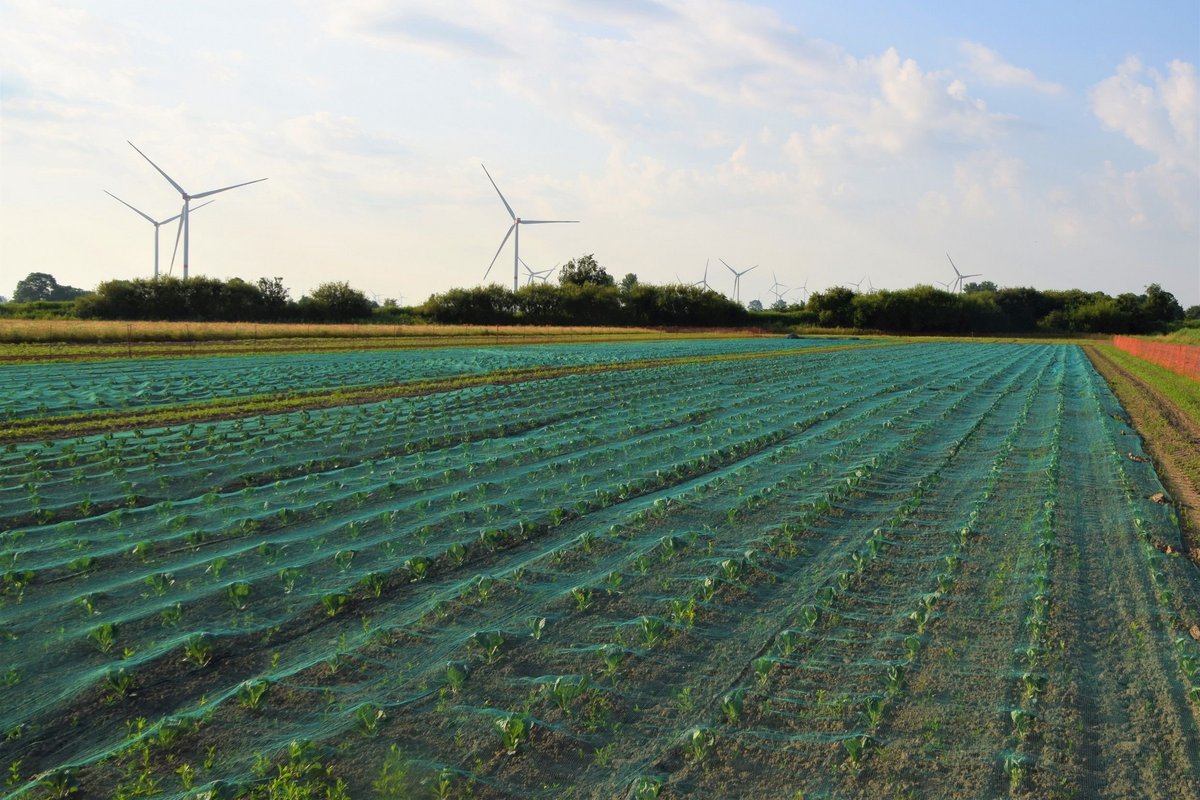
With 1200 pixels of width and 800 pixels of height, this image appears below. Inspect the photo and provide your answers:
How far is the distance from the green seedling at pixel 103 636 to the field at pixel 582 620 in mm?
29

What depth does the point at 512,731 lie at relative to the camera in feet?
18.3

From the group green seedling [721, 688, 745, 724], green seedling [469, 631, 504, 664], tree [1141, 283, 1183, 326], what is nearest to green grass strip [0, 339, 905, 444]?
green seedling [469, 631, 504, 664]

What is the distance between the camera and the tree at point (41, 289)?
441 ft

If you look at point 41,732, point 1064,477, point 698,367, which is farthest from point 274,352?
point 41,732

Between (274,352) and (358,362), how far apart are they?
23.7 feet

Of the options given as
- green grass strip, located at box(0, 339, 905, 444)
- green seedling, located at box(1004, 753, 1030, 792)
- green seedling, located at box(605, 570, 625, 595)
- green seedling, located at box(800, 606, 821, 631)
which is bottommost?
green seedling, located at box(1004, 753, 1030, 792)

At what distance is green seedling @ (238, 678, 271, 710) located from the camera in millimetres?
5906

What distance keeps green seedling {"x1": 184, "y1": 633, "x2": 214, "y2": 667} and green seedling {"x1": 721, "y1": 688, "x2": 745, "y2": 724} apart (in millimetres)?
3745

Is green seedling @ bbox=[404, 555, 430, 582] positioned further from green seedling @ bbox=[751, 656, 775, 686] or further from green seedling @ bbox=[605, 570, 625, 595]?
green seedling @ bbox=[751, 656, 775, 686]

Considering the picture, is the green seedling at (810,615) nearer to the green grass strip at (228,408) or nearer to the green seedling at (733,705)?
the green seedling at (733,705)

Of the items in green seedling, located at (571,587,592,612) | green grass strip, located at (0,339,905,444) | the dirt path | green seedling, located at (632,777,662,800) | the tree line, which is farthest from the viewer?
the tree line

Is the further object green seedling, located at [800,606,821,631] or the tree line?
the tree line

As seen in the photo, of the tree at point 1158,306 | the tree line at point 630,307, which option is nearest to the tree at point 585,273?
the tree line at point 630,307

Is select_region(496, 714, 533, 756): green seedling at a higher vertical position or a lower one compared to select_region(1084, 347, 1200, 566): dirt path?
lower
